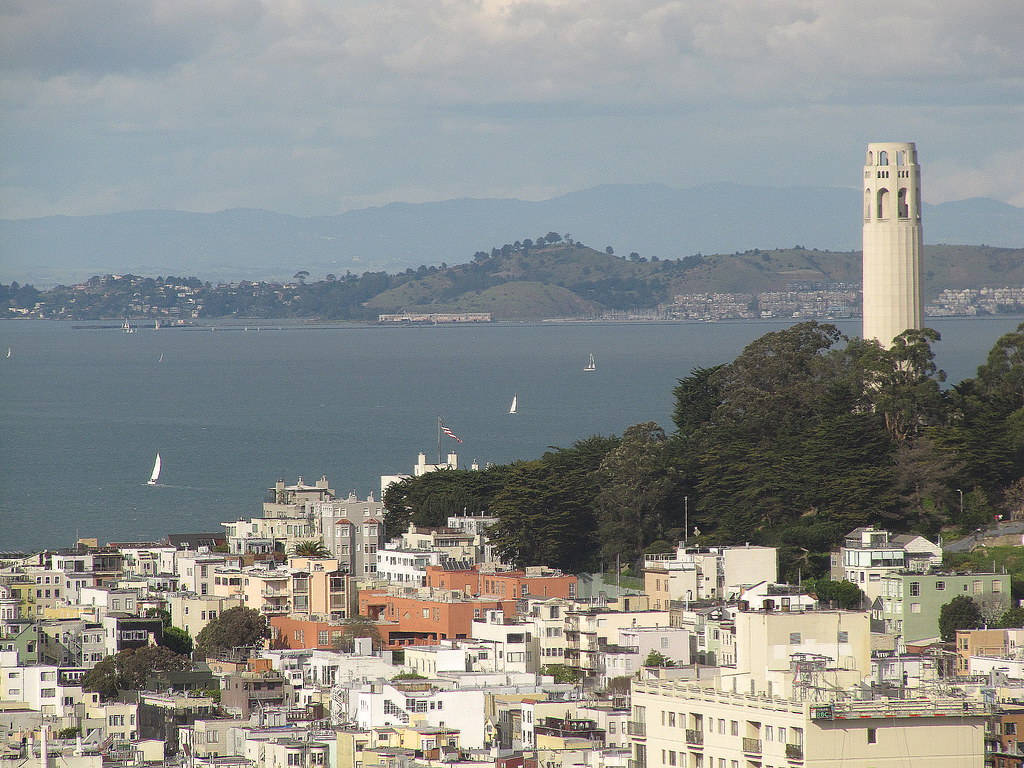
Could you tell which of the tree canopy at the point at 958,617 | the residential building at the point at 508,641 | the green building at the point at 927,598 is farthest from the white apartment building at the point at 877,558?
the residential building at the point at 508,641

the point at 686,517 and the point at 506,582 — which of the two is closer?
the point at 506,582

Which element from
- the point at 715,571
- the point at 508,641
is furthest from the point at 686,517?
the point at 508,641

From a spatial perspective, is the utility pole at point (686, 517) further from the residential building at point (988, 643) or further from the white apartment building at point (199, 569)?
the residential building at point (988, 643)

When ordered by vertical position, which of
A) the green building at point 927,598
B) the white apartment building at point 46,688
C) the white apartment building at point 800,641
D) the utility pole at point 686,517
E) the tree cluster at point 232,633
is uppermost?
the utility pole at point 686,517

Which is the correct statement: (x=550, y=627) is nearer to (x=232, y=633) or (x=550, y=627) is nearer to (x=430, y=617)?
(x=430, y=617)

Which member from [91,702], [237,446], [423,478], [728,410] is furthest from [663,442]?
[237,446]

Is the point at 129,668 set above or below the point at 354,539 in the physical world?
below
